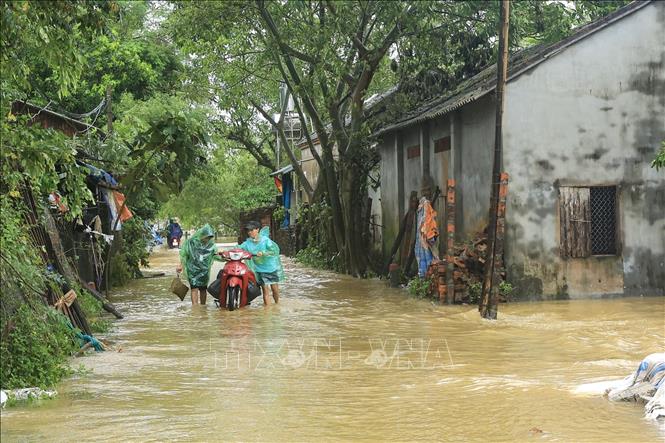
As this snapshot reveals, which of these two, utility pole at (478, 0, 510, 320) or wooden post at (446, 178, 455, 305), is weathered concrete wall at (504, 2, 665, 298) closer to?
wooden post at (446, 178, 455, 305)

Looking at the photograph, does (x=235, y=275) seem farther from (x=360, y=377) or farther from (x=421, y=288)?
(x=360, y=377)

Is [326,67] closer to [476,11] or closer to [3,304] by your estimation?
[476,11]

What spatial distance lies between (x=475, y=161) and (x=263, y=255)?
4.54 meters

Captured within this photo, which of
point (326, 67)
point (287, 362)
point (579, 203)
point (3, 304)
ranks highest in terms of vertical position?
point (326, 67)

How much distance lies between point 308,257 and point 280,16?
10665 millimetres

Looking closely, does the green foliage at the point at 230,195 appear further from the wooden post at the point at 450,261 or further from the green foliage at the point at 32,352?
the green foliage at the point at 32,352

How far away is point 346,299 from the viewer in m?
18.2

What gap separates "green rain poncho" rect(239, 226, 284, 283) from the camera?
52.0ft

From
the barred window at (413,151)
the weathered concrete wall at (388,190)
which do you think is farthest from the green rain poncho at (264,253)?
the weathered concrete wall at (388,190)

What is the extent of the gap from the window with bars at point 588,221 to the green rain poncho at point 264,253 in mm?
5189

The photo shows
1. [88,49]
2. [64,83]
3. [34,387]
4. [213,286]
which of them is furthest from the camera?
[88,49]

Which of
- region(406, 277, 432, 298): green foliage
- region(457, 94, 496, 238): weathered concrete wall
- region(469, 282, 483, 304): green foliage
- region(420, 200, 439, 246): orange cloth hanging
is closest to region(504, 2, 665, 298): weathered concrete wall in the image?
region(457, 94, 496, 238): weathered concrete wall

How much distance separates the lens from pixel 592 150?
54.0 feet

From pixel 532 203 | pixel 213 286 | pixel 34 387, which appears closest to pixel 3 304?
pixel 34 387
